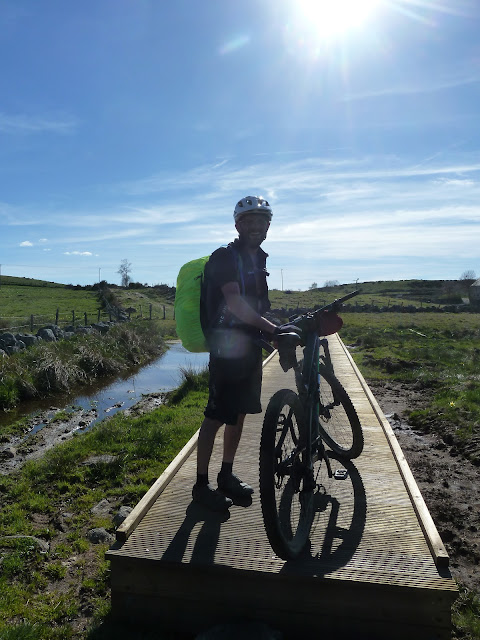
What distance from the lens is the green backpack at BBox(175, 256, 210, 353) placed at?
3.37 meters

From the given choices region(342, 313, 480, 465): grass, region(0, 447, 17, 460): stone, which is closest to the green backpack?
region(342, 313, 480, 465): grass

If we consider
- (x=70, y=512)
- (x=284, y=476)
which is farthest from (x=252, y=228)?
(x=70, y=512)

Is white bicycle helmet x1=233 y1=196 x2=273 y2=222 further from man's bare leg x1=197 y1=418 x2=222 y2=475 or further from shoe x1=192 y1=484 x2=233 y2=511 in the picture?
shoe x1=192 y1=484 x2=233 y2=511

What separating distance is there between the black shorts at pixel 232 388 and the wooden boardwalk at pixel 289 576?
0.79 metres

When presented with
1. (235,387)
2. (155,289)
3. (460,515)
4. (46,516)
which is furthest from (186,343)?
(155,289)

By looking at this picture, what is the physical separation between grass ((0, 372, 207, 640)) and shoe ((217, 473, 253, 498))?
41.5 inches

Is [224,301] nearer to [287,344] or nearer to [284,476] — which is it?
[287,344]

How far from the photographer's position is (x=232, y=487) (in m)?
3.55

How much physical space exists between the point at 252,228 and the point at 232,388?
1.05m

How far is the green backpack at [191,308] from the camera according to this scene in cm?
337

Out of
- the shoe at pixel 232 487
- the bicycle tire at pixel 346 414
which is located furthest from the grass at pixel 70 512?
the bicycle tire at pixel 346 414

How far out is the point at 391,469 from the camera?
4434 mm

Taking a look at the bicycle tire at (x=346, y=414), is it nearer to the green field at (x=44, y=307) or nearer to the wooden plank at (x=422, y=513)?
the wooden plank at (x=422, y=513)

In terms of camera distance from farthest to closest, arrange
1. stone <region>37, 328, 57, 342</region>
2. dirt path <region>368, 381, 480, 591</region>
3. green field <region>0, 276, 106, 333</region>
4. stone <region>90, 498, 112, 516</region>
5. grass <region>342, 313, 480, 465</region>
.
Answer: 1. green field <region>0, 276, 106, 333</region>
2. stone <region>37, 328, 57, 342</region>
3. grass <region>342, 313, 480, 465</region>
4. stone <region>90, 498, 112, 516</region>
5. dirt path <region>368, 381, 480, 591</region>
